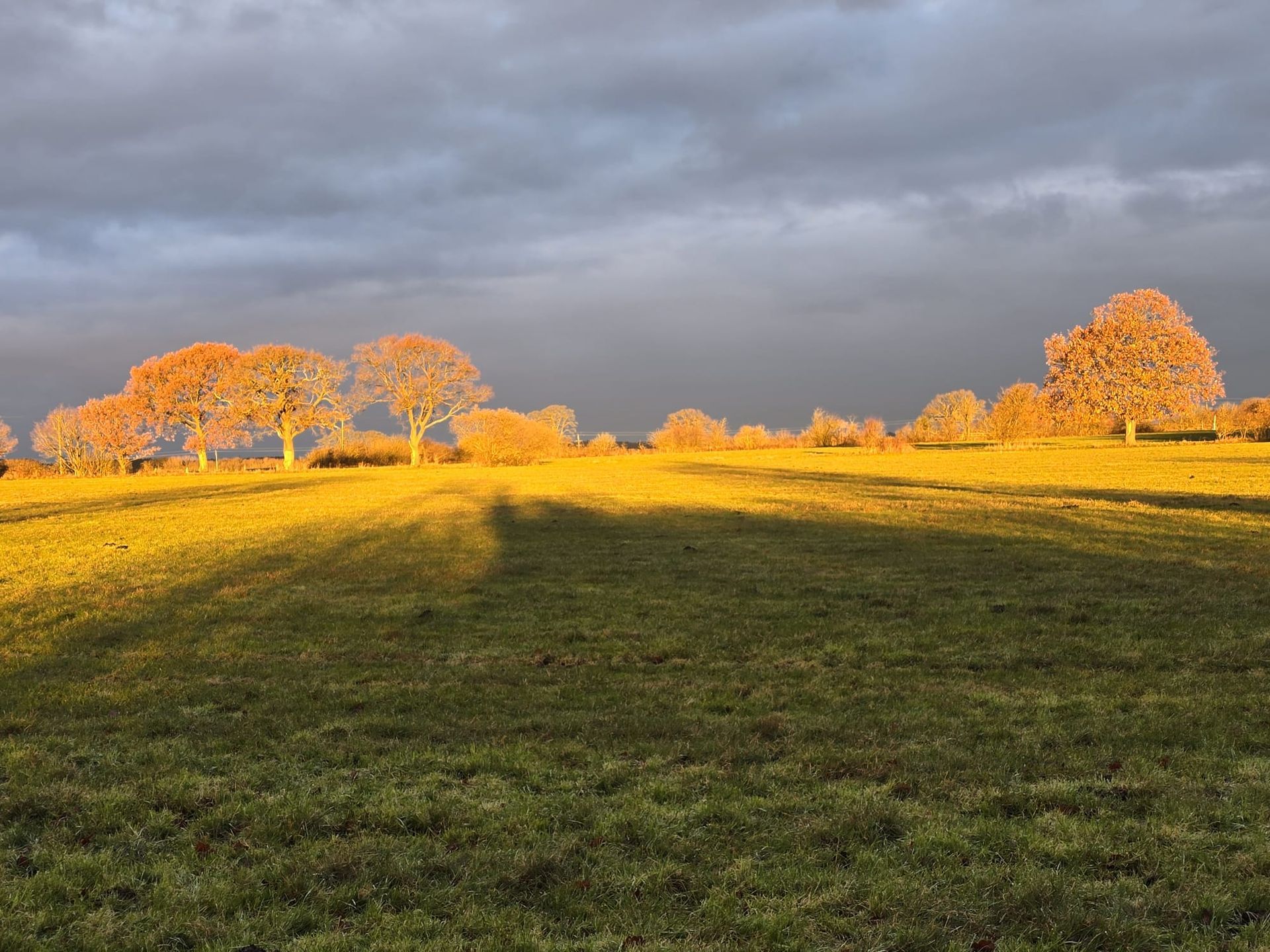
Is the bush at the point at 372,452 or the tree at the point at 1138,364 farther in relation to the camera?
the bush at the point at 372,452

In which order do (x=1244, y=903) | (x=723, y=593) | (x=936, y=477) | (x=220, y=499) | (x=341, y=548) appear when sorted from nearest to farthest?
(x=1244, y=903)
(x=723, y=593)
(x=341, y=548)
(x=220, y=499)
(x=936, y=477)

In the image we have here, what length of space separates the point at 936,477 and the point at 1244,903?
35.6m

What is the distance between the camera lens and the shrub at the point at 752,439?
88375mm

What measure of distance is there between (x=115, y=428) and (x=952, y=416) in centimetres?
9185

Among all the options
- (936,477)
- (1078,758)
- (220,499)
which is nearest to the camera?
(1078,758)

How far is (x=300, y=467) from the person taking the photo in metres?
67.2

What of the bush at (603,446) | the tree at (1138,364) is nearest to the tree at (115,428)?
the bush at (603,446)

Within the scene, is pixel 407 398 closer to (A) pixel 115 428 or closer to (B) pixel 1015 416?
(A) pixel 115 428

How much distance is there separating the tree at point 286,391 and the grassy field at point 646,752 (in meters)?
52.0

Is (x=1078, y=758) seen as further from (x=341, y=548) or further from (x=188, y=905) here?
(x=341, y=548)

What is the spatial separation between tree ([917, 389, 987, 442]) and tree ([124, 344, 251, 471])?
77.0 meters

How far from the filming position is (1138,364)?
2432 inches

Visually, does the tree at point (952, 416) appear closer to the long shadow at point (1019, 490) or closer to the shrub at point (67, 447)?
the long shadow at point (1019, 490)

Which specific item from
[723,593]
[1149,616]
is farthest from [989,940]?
[723,593]
